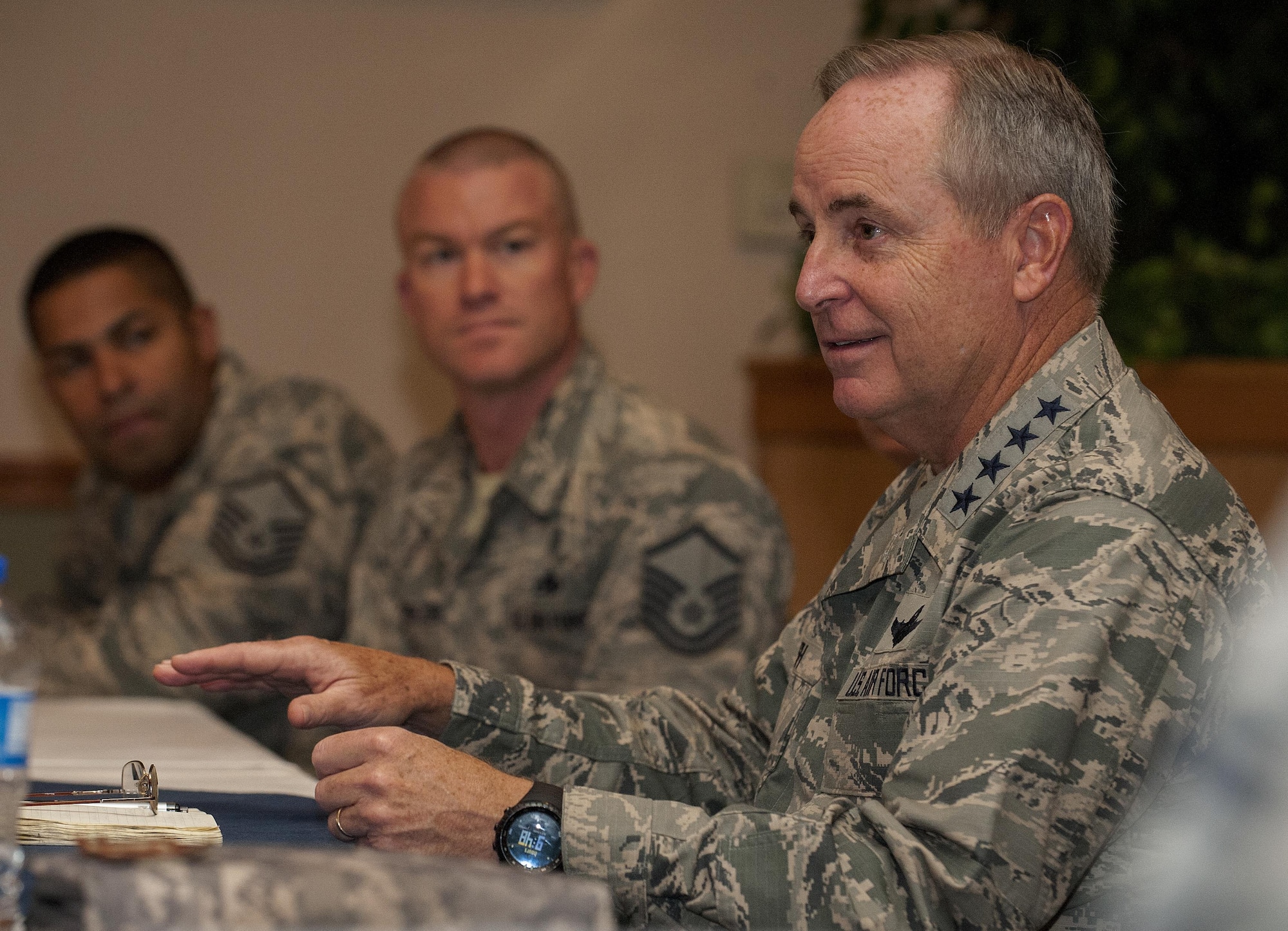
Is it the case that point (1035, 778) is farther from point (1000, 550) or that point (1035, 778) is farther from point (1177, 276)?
point (1177, 276)

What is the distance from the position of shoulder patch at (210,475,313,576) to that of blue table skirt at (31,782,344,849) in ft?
3.66

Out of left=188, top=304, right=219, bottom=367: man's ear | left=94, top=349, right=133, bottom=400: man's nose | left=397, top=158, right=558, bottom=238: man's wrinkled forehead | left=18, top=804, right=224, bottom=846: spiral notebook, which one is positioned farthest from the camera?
left=188, top=304, right=219, bottom=367: man's ear

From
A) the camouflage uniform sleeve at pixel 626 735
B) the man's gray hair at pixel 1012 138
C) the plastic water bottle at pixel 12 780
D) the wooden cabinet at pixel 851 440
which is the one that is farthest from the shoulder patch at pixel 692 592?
the plastic water bottle at pixel 12 780

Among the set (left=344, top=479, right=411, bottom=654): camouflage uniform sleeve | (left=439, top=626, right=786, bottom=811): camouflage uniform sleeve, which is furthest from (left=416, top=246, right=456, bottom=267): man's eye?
(left=439, top=626, right=786, bottom=811): camouflage uniform sleeve

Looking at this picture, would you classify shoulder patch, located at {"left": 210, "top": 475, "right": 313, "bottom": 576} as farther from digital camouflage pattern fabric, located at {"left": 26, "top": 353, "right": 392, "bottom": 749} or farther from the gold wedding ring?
the gold wedding ring

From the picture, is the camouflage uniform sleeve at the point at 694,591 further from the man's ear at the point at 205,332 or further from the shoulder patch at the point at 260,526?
the man's ear at the point at 205,332

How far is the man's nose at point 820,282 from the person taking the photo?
1184mm

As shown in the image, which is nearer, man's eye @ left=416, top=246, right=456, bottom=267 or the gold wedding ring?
the gold wedding ring

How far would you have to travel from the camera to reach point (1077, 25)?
2.88m

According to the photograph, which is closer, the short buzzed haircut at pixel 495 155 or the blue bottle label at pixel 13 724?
the blue bottle label at pixel 13 724

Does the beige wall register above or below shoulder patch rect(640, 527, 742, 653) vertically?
above

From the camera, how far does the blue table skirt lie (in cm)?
112

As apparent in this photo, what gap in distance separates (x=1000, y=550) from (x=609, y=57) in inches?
92.1

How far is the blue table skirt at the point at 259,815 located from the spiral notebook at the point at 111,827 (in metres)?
0.05
